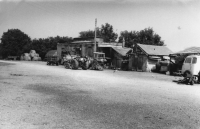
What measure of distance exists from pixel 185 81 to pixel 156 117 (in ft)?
36.9

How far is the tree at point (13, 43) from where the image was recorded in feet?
253

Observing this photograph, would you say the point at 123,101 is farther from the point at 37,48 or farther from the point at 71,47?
the point at 37,48

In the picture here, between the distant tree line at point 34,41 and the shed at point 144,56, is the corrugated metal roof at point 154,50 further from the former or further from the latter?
the distant tree line at point 34,41

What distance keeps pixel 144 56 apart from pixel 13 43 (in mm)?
62607

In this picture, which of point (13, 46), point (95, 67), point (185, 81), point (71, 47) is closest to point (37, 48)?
point (13, 46)

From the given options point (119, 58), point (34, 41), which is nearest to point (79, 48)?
point (119, 58)

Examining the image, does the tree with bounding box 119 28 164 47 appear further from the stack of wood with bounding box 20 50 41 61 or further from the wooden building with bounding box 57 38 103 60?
the stack of wood with bounding box 20 50 41 61

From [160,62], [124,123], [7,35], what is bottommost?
[124,123]

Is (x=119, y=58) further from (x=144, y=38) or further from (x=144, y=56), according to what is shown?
(x=144, y=38)

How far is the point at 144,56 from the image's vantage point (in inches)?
1210

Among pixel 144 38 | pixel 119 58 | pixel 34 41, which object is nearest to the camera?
pixel 119 58

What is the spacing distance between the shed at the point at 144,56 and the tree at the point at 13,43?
2217 inches

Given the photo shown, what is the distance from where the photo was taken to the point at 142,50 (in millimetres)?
31016

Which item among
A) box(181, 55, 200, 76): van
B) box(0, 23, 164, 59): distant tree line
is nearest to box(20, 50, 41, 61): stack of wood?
box(0, 23, 164, 59): distant tree line
